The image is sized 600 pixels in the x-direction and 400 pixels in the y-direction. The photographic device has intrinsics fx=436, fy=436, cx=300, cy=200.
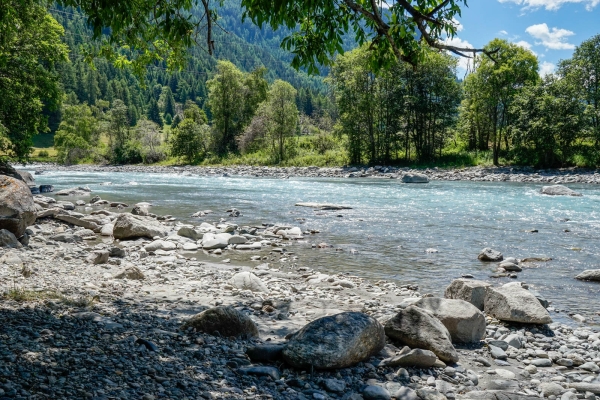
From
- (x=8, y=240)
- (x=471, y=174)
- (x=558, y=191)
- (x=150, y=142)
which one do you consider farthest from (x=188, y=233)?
(x=150, y=142)

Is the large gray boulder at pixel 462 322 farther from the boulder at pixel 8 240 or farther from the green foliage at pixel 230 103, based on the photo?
the green foliage at pixel 230 103

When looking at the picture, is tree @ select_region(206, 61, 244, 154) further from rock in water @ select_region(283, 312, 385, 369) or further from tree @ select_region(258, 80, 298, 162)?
rock in water @ select_region(283, 312, 385, 369)

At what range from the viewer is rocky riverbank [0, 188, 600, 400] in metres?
3.64

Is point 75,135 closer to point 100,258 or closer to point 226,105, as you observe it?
point 226,105

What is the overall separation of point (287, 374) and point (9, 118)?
18.0m

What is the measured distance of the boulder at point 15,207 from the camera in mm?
9656

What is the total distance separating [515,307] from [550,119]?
127ft

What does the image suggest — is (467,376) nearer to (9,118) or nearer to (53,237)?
(53,237)

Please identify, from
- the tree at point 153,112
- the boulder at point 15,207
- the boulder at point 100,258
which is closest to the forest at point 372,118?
the boulder at point 15,207

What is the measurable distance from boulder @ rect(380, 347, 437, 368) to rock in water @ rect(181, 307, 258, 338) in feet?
5.31

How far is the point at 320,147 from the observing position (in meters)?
57.2

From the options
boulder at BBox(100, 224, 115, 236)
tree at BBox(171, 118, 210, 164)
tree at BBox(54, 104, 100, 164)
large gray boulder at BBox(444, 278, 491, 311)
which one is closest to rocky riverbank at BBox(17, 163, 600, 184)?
tree at BBox(171, 118, 210, 164)

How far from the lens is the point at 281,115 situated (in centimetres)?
5438

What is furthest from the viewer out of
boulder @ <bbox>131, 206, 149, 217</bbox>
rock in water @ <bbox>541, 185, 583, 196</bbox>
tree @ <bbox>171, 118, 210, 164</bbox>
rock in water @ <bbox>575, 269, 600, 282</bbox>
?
tree @ <bbox>171, 118, 210, 164</bbox>
